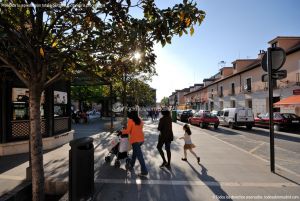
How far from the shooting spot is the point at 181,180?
20.7 ft

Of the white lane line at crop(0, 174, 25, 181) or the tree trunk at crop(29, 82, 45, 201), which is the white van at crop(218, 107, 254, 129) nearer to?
the white lane line at crop(0, 174, 25, 181)

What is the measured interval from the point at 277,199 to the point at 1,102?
8.75 meters

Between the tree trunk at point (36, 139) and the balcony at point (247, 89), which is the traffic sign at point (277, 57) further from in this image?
the balcony at point (247, 89)

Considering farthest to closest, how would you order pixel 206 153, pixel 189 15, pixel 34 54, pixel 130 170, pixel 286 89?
pixel 286 89 < pixel 206 153 < pixel 130 170 < pixel 34 54 < pixel 189 15

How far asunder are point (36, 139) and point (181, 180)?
3345 mm

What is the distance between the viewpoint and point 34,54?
4379 mm

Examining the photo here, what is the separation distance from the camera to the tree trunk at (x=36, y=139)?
4.61 metres

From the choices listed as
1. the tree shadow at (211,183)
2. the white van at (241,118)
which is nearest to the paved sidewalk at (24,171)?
the tree shadow at (211,183)

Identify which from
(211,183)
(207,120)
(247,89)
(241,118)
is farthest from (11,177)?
(247,89)

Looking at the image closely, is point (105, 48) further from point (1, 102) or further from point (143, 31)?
point (1, 102)

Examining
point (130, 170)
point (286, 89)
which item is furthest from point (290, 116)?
point (130, 170)

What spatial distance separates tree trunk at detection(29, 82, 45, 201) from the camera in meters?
4.61

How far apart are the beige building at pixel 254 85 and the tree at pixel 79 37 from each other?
1973cm

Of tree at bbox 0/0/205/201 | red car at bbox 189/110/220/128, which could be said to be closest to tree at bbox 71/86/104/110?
red car at bbox 189/110/220/128
